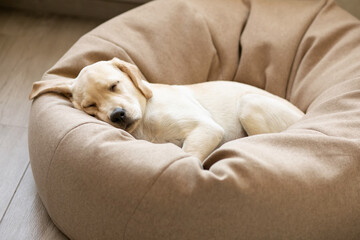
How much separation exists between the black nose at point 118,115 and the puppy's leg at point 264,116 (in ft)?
2.15

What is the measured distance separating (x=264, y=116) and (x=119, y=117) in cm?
78

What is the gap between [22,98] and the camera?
316 cm

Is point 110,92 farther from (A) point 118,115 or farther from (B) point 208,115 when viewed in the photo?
(B) point 208,115

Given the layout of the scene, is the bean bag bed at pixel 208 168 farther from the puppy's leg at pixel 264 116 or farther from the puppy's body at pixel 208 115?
the puppy's body at pixel 208 115

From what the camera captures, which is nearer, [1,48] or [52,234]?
[52,234]

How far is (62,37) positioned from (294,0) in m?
1.86

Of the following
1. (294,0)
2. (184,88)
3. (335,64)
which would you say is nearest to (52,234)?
(184,88)

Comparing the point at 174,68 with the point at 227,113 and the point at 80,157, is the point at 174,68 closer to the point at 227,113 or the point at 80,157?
the point at 227,113

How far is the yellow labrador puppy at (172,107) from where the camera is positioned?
89.9 inches

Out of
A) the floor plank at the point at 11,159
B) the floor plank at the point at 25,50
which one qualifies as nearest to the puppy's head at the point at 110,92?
the floor plank at the point at 11,159

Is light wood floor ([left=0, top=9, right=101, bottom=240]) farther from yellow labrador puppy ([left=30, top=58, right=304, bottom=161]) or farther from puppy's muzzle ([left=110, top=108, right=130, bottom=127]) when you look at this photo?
puppy's muzzle ([left=110, top=108, right=130, bottom=127])

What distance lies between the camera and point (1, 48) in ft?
11.9

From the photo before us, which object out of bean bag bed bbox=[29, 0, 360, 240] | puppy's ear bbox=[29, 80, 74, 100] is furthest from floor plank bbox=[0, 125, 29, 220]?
puppy's ear bbox=[29, 80, 74, 100]

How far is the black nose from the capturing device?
2.22m
